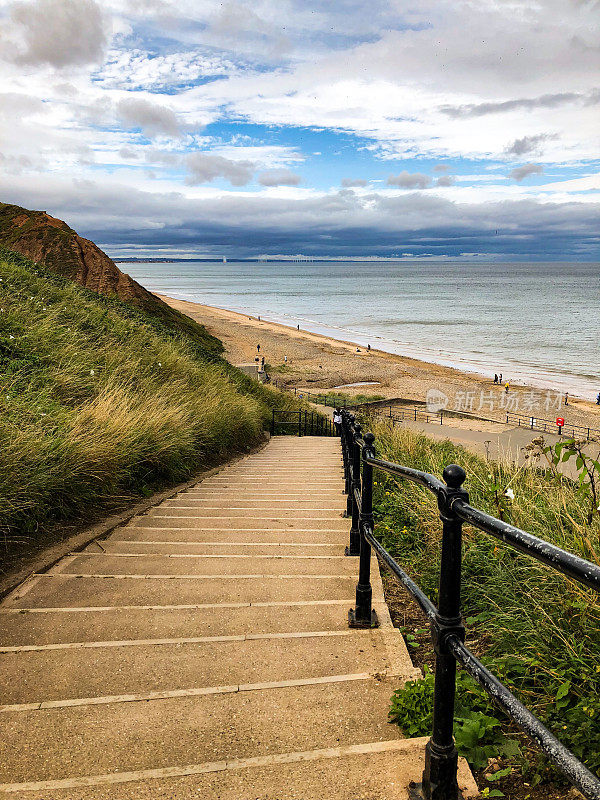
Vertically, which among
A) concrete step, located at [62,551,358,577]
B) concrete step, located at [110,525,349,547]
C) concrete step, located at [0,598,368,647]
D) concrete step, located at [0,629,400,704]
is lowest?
concrete step, located at [110,525,349,547]

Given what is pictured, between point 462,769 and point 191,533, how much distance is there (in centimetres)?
335

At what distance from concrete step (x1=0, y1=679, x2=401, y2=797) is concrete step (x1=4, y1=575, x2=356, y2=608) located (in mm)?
1062

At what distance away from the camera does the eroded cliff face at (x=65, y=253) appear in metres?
28.6

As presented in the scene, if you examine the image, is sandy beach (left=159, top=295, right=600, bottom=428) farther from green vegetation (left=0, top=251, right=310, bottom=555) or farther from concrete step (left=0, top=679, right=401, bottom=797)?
concrete step (left=0, top=679, right=401, bottom=797)

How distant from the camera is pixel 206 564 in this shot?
4.14 meters

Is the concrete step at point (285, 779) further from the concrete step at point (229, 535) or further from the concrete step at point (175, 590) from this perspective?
the concrete step at point (229, 535)

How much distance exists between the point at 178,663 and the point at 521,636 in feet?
5.69

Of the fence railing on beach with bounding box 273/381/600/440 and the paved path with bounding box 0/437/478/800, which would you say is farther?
the fence railing on beach with bounding box 273/381/600/440

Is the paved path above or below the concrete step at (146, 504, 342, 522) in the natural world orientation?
above

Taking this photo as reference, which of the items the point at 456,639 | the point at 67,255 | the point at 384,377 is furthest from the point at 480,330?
the point at 456,639

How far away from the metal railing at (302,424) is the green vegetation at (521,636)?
47.0 feet

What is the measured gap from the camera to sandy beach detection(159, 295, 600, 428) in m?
32.6

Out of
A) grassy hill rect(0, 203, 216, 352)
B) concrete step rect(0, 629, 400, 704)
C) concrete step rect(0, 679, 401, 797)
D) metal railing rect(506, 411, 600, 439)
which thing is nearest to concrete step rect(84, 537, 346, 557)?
concrete step rect(0, 629, 400, 704)

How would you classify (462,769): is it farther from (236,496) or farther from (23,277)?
(23,277)
